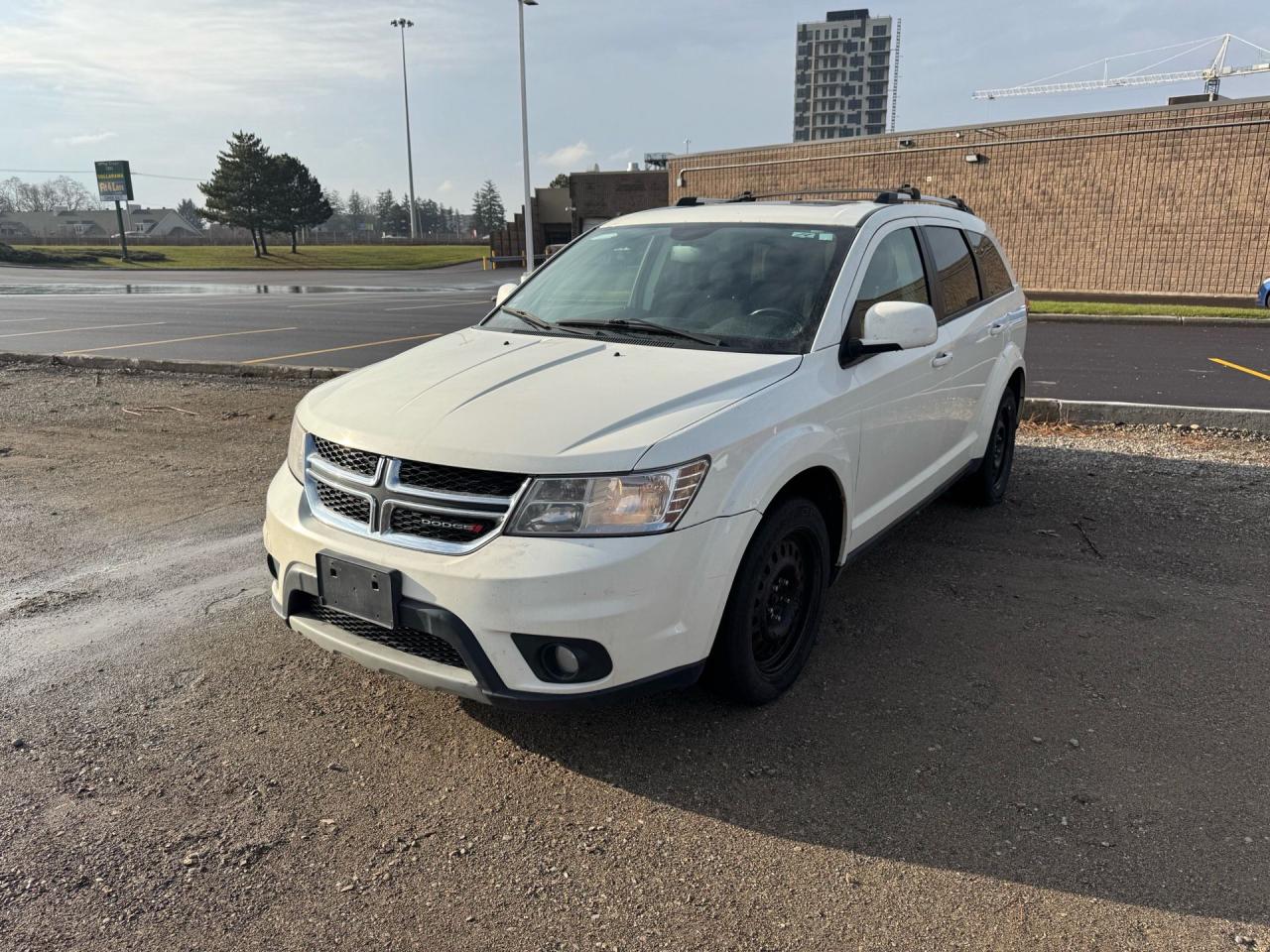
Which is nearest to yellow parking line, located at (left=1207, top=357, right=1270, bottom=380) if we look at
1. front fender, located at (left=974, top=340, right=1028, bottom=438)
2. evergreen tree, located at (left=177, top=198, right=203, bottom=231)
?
front fender, located at (left=974, top=340, right=1028, bottom=438)

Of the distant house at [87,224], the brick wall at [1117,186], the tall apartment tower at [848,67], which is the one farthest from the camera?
the tall apartment tower at [848,67]

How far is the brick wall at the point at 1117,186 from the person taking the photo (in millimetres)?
19922

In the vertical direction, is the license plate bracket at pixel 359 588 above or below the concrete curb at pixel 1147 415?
above

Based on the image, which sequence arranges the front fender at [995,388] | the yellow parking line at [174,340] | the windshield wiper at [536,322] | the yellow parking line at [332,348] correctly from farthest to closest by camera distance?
the yellow parking line at [174,340]
the yellow parking line at [332,348]
the front fender at [995,388]
the windshield wiper at [536,322]

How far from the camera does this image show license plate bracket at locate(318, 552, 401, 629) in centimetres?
283

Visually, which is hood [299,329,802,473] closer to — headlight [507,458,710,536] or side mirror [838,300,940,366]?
headlight [507,458,710,536]

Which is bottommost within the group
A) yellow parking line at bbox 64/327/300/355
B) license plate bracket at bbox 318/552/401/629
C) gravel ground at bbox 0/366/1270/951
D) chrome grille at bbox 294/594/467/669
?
gravel ground at bbox 0/366/1270/951

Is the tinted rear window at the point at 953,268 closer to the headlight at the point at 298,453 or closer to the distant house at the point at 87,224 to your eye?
the headlight at the point at 298,453

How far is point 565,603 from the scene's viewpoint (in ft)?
8.74

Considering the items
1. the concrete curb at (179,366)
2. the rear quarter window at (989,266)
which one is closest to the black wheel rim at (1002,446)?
the rear quarter window at (989,266)

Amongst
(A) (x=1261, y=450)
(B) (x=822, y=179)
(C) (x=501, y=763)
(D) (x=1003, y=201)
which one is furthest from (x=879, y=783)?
(B) (x=822, y=179)

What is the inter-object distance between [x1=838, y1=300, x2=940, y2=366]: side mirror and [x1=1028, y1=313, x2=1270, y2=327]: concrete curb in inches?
581

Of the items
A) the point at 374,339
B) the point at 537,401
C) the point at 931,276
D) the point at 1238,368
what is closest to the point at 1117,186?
the point at 1238,368

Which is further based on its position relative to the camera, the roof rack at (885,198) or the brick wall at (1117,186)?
the brick wall at (1117,186)
